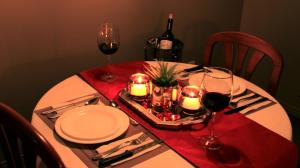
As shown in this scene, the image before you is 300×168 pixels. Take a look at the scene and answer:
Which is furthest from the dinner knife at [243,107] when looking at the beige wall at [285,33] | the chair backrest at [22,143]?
the beige wall at [285,33]

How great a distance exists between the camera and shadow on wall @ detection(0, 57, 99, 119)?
1798mm

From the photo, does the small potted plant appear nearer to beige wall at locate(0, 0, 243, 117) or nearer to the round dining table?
the round dining table

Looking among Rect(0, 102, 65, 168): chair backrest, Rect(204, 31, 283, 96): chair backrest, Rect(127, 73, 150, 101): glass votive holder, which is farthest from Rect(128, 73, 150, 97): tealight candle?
Rect(204, 31, 283, 96): chair backrest

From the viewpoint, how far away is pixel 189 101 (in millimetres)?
1210

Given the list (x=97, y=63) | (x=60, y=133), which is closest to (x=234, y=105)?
(x=60, y=133)

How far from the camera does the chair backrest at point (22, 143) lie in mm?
769

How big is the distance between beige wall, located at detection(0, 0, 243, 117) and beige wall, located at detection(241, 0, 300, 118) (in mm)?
719

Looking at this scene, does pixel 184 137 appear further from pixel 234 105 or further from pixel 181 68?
pixel 181 68

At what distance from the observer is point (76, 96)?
1.34 m

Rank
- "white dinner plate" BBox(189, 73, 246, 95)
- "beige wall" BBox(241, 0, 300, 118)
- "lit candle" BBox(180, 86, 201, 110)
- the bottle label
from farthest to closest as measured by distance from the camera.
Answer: "beige wall" BBox(241, 0, 300, 118), the bottle label, "white dinner plate" BBox(189, 73, 246, 95), "lit candle" BBox(180, 86, 201, 110)

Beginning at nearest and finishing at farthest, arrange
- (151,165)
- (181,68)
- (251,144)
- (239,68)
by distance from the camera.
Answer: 1. (151,165)
2. (251,144)
3. (181,68)
4. (239,68)

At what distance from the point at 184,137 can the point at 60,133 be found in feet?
1.29

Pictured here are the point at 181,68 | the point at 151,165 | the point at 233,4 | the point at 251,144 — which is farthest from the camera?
the point at 233,4

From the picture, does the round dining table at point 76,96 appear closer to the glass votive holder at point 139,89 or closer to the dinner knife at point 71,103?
the dinner knife at point 71,103
